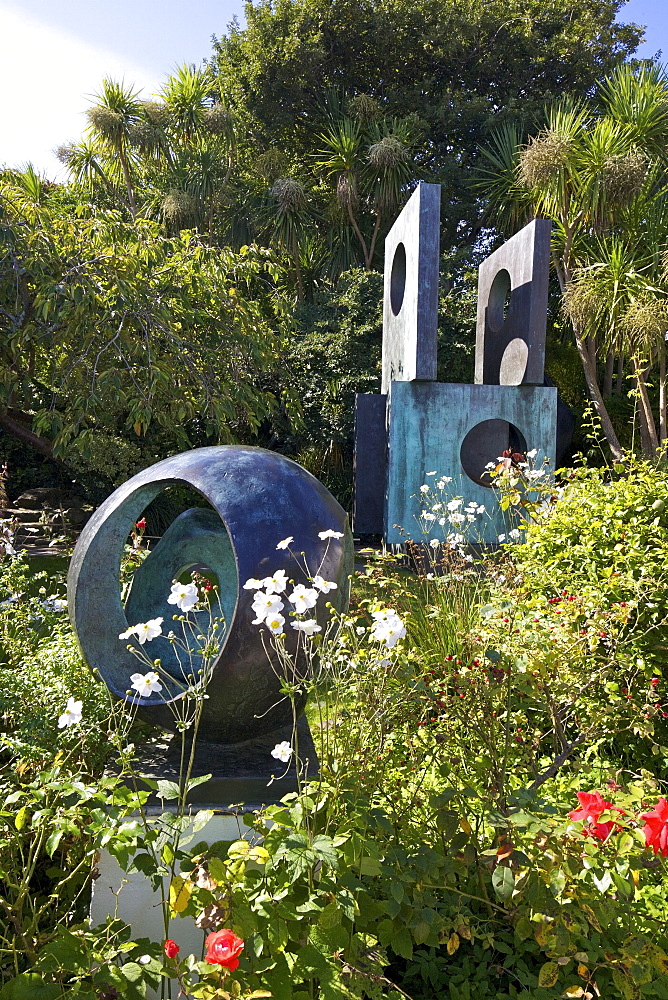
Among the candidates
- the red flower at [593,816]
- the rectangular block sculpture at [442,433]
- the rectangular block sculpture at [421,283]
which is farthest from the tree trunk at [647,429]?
the red flower at [593,816]

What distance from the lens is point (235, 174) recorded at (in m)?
18.2

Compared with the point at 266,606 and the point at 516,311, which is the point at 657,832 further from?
the point at 516,311

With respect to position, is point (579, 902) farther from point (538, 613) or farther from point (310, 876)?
point (538, 613)

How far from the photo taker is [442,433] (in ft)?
28.4

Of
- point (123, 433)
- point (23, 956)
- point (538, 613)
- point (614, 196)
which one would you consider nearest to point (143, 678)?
point (23, 956)

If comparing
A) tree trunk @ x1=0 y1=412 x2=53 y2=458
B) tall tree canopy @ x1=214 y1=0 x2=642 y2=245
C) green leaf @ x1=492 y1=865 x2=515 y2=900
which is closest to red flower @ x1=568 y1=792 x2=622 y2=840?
green leaf @ x1=492 y1=865 x2=515 y2=900

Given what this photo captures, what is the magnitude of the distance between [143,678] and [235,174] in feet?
60.8

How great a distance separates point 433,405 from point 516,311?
2037 mm

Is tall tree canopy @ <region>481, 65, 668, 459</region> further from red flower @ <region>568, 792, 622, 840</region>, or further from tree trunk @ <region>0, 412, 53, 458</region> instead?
red flower @ <region>568, 792, 622, 840</region>

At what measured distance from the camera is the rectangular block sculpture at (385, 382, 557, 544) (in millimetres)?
8570

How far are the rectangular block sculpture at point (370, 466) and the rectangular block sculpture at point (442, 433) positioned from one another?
0.46m

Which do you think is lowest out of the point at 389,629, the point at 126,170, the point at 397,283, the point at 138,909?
the point at 138,909

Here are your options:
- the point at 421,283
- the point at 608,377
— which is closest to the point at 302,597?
the point at 421,283

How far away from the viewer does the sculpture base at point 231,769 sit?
264 cm
